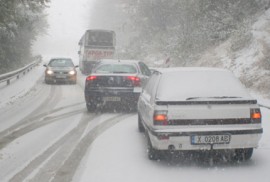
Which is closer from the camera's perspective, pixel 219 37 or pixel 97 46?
pixel 219 37

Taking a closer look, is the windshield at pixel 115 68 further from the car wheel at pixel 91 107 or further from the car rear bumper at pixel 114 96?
the car wheel at pixel 91 107

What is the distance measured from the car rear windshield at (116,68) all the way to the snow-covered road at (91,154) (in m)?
1.48

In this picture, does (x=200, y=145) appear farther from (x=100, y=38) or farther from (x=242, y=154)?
(x=100, y=38)

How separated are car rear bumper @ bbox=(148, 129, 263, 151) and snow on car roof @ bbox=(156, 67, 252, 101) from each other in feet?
1.90

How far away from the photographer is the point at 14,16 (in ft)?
54.5

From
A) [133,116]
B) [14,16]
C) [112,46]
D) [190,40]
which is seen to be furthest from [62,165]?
[112,46]

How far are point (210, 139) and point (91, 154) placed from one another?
227 centimetres

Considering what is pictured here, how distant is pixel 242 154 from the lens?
7.53m

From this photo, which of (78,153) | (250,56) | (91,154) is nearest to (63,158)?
(78,153)

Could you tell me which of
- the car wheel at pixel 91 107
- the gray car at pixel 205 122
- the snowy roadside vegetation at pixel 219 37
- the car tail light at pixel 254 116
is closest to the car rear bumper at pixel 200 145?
the gray car at pixel 205 122

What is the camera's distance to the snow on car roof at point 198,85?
7295 millimetres

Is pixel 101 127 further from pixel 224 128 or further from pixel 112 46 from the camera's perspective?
pixel 112 46

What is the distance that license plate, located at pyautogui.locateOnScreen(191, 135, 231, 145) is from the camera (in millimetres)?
7000

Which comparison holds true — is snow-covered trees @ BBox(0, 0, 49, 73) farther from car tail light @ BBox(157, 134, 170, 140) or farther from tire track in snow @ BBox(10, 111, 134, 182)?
car tail light @ BBox(157, 134, 170, 140)
